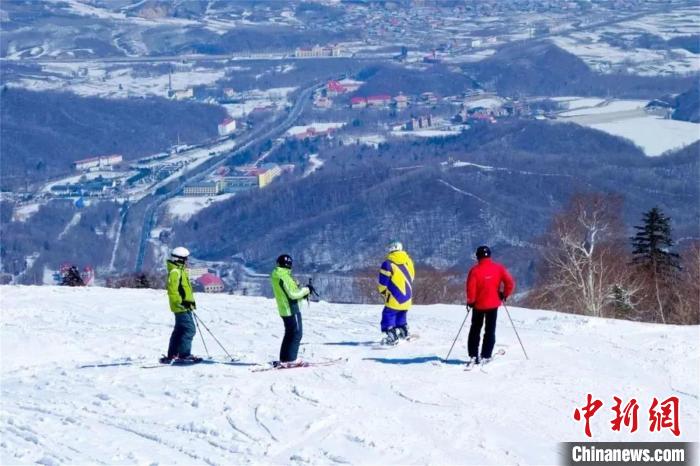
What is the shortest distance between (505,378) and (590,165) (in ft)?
202

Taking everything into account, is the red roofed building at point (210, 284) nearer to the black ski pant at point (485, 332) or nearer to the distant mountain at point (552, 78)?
the black ski pant at point (485, 332)

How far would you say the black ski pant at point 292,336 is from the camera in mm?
11938

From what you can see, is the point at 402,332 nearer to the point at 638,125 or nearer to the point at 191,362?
the point at 191,362

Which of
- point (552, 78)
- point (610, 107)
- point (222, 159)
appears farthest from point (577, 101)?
point (222, 159)

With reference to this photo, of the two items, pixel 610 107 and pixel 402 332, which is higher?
pixel 610 107

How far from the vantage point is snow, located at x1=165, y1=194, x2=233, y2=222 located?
67938 mm

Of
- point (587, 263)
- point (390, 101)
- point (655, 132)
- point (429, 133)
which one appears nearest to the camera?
point (587, 263)

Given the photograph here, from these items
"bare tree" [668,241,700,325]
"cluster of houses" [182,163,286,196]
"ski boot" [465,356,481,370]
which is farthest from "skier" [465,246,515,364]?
"cluster of houses" [182,163,286,196]

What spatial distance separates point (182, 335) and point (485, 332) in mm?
3149

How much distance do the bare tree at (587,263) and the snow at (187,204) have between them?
38360 mm

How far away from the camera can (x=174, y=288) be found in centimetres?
1220

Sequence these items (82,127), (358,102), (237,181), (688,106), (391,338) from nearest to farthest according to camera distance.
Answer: (391,338) < (237,181) < (688,106) < (82,127) < (358,102)

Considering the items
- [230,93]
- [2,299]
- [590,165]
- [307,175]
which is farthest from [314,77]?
[2,299]

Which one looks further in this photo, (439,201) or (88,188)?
(88,188)
